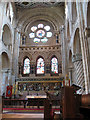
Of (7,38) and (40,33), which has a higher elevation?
(40,33)

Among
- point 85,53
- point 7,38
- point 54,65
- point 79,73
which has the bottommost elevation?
point 79,73

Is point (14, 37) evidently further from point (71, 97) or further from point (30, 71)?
point (71, 97)

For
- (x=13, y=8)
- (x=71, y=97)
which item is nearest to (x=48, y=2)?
(x=13, y=8)

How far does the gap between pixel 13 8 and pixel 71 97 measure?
732 inches

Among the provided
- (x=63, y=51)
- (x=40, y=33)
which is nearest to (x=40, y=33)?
(x=40, y=33)

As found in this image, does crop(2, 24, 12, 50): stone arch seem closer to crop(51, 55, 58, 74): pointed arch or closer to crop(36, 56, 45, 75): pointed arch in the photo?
crop(36, 56, 45, 75): pointed arch

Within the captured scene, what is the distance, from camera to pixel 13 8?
63.1ft

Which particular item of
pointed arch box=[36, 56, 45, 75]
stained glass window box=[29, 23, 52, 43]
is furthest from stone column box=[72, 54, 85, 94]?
stained glass window box=[29, 23, 52, 43]

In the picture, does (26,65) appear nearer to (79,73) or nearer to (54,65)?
(54,65)

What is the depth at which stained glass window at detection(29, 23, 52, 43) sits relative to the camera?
21281 mm

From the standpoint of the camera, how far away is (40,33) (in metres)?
21.8

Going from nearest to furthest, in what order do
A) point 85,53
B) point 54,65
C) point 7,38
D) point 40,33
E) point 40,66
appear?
point 85,53
point 7,38
point 54,65
point 40,66
point 40,33

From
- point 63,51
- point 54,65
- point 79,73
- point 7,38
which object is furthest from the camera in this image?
point 54,65

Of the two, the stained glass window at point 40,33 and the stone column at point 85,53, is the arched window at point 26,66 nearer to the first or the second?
the stained glass window at point 40,33
